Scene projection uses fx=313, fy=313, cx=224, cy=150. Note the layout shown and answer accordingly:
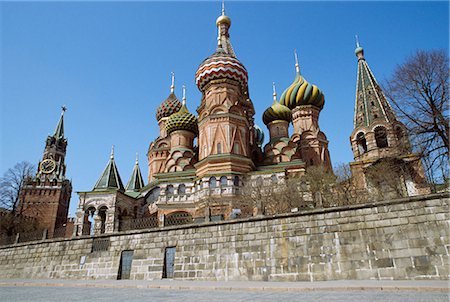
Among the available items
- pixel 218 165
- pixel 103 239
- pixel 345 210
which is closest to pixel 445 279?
pixel 345 210

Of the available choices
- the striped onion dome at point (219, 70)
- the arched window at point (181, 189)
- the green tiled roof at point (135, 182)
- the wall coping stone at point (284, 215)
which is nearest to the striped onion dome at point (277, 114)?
the striped onion dome at point (219, 70)

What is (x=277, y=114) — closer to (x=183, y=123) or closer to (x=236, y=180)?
(x=183, y=123)

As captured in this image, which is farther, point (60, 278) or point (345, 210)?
point (60, 278)

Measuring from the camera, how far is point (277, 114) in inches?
1428

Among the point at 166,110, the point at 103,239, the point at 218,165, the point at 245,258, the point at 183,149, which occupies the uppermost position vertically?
the point at 166,110

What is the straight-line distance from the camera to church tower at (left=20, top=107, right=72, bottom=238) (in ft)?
156

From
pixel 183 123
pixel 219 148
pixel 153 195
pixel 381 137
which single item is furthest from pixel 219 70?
pixel 381 137

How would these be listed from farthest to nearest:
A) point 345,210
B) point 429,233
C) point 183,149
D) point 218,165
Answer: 1. point 183,149
2. point 218,165
3. point 345,210
4. point 429,233

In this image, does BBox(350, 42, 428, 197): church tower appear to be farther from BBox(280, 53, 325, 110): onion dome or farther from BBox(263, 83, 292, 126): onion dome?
BBox(263, 83, 292, 126): onion dome

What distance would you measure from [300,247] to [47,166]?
172ft

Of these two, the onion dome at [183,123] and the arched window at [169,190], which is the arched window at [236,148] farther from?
the onion dome at [183,123]

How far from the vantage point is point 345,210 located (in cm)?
1211

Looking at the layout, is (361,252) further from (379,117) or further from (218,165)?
(379,117)

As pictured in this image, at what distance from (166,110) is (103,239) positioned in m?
26.5
